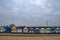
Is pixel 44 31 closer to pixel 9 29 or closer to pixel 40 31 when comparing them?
pixel 40 31

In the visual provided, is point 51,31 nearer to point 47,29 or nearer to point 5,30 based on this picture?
point 47,29

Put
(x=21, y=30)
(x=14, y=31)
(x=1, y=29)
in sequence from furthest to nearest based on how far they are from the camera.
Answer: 1. (x=1, y=29)
2. (x=21, y=30)
3. (x=14, y=31)

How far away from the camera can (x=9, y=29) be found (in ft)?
98.6

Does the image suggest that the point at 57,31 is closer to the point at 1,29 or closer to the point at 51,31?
the point at 51,31

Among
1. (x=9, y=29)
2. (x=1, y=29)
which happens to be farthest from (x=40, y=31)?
(x=1, y=29)

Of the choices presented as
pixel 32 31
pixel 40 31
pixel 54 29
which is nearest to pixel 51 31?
pixel 54 29

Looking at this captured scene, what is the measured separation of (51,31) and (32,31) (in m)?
4.51

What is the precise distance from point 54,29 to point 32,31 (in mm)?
5296

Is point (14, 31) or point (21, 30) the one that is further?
point (21, 30)

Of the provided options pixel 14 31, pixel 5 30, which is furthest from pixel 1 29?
pixel 14 31

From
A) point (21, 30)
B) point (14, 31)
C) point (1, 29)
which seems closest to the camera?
point (14, 31)

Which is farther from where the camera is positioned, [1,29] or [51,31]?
[1,29]

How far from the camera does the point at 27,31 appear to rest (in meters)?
28.8

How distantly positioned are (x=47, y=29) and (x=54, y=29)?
5.45 feet
